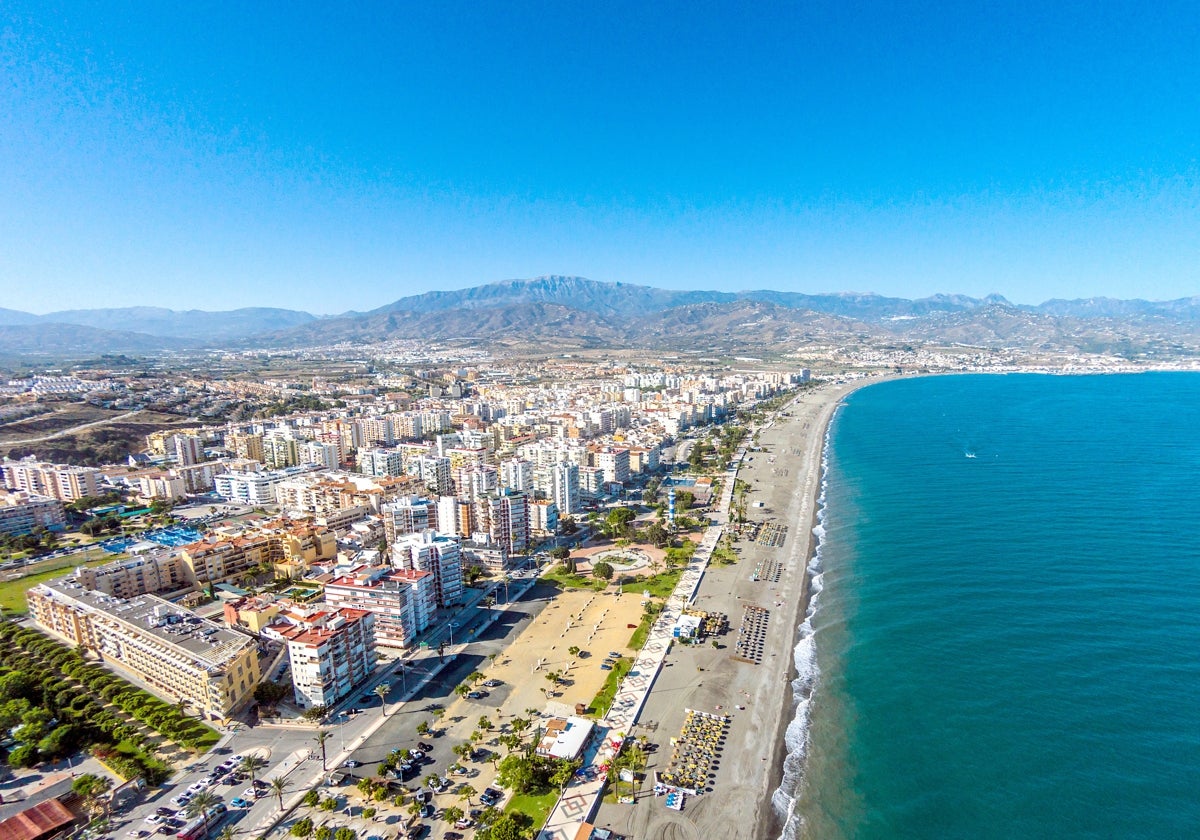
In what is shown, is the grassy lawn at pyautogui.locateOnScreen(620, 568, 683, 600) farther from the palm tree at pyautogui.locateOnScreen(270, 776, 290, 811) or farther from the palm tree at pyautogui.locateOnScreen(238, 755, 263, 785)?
the palm tree at pyautogui.locateOnScreen(238, 755, 263, 785)

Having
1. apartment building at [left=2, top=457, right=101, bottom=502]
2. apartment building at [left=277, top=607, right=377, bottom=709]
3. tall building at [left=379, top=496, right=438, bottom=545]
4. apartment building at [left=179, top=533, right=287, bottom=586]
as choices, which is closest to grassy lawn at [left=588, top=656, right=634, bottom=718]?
apartment building at [left=277, top=607, right=377, bottom=709]

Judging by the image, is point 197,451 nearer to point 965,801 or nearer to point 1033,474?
point 965,801

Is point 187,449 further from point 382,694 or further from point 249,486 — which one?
point 382,694

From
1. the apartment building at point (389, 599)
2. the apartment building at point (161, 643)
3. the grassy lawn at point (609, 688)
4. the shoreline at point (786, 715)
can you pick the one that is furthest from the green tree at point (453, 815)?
the apartment building at point (389, 599)

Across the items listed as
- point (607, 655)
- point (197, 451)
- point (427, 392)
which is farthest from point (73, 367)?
point (607, 655)

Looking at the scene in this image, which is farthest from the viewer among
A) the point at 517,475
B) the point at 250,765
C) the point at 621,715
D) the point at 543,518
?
the point at 517,475

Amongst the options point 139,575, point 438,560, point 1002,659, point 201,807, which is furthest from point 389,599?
point 1002,659
